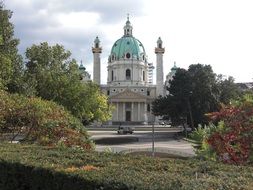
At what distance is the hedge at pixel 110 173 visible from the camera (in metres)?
6.19

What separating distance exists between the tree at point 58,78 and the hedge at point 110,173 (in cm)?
3475

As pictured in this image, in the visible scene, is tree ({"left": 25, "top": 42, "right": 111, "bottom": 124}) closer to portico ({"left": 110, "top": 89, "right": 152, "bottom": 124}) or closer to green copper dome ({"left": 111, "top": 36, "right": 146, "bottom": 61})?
portico ({"left": 110, "top": 89, "right": 152, "bottom": 124})

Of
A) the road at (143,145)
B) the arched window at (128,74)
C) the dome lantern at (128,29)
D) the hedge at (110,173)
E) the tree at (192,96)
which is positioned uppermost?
the dome lantern at (128,29)

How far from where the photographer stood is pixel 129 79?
123 m

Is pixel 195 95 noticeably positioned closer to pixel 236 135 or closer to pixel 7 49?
pixel 7 49

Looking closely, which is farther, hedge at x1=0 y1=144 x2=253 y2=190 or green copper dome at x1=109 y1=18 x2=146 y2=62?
green copper dome at x1=109 y1=18 x2=146 y2=62

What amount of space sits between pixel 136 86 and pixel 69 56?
73054mm

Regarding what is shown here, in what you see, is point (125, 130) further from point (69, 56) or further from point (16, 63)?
point (16, 63)

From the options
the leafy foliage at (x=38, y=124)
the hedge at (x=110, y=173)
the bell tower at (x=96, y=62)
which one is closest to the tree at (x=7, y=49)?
the leafy foliage at (x=38, y=124)

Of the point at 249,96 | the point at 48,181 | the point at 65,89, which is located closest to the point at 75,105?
the point at 65,89

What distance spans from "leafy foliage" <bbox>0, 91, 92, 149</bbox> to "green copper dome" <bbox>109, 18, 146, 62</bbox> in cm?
9994

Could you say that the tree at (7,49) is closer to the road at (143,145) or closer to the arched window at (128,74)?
the road at (143,145)

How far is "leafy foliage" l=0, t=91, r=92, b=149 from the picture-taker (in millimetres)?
18984

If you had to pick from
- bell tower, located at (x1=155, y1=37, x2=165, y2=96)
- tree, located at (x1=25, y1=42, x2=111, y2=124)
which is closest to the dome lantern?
bell tower, located at (x1=155, y1=37, x2=165, y2=96)
